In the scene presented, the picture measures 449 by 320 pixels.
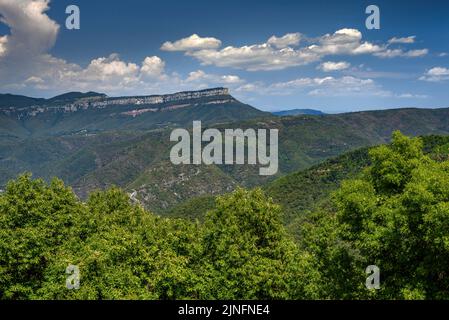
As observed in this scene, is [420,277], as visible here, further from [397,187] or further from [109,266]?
[109,266]

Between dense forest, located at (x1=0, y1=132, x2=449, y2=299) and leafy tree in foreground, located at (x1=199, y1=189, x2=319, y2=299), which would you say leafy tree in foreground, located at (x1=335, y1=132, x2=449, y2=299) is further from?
leafy tree in foreground, located at (x1=199, y1=189, x2=319, y2=299)

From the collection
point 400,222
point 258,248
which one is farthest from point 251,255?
point 400,222

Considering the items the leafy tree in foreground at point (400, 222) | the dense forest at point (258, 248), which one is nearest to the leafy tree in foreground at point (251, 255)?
the dense forest at point (258, 248)

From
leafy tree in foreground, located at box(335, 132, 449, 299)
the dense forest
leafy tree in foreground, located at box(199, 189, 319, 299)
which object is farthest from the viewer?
leafy tree in foreground, located at box(199, 189, 319, 299)

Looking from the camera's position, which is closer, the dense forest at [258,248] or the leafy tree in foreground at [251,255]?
the dense forest at [258,248]

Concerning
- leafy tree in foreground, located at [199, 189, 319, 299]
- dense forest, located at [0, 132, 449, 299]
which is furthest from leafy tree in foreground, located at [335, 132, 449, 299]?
leafy tree in foreground, located at [199, 189, 319, 299]

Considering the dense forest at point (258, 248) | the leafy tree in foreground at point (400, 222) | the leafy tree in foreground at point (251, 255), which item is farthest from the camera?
the leafy tree in foreground at point (251, 255)

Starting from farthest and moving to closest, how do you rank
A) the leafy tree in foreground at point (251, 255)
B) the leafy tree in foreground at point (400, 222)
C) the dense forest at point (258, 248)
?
the leafy tree in foreground at point (251, 255)
the dense forest at point (258, 248)
the leafy tree in foreground at point (400, 222)

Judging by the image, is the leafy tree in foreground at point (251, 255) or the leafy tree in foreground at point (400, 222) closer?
the leafy tree in foreground at point (400, 222)

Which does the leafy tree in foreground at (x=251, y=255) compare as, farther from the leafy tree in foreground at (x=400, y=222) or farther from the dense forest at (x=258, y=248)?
the leafy tree in foreground at (x=400, y=222)
